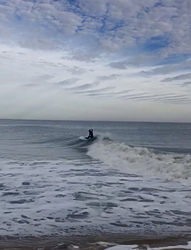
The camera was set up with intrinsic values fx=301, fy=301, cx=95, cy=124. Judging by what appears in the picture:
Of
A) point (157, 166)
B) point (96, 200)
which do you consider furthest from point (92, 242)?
point (157, 166)

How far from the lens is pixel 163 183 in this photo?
1251 cm

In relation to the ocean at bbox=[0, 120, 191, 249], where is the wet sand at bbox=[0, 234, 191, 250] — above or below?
above

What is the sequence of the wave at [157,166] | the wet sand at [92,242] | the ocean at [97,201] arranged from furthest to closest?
the wave at [157,166] < the ocean at [97,201] < the wet sand at [92,242]

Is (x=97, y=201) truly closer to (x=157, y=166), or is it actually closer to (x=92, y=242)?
(x=92, y=242)

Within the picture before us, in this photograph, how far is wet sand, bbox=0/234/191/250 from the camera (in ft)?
18.3

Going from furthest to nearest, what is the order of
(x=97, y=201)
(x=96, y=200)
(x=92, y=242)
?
(x=96, y=200) → (x=97, y=201) → (x=92, y=242)

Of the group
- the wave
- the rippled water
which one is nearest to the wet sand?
the rippled water

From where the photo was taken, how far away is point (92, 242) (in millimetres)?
5859

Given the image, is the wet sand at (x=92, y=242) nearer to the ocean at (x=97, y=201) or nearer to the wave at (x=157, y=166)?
the ocean at (x=97, y=201)

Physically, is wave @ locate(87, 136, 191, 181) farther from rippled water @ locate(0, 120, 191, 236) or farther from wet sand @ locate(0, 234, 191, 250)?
wet sand @ locate(0, 234, 191, 250)

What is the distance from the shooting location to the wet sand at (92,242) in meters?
5.57

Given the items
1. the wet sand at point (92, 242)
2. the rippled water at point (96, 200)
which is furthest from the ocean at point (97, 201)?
the wet sand at point (92, 242)

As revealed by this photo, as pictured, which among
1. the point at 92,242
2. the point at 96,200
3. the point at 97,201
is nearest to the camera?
the point at 92,242

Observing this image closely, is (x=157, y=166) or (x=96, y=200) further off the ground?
(x=157, y=166)
